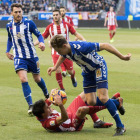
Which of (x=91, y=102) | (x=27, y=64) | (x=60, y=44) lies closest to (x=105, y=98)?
(x=91, y=102)

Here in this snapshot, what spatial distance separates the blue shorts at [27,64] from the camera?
7590 millimetres

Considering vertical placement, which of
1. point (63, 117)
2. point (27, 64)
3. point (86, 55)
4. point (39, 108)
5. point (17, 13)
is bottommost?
point (63, 117)

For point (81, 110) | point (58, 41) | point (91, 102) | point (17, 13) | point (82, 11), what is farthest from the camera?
point (82, 11)

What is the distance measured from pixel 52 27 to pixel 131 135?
18.3ft

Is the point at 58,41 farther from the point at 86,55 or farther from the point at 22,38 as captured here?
the point at 22,38

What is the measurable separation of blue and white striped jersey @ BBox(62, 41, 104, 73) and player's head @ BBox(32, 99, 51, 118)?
33.1 inches

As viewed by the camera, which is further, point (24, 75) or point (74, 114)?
point (24, 75)

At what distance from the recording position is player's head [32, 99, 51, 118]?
5543 millimetres

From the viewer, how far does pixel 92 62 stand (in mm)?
5695

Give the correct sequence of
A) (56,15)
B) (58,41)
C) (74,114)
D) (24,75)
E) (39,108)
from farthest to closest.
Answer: (56,15)
(24,75)
(74,114)
(39,108)
(58,41)

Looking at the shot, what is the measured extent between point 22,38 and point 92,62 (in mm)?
2508

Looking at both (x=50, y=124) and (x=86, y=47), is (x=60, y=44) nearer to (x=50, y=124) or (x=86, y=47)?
(x=86, y=47)

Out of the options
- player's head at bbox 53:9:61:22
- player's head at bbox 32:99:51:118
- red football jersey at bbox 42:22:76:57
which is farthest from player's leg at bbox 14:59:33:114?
red football jersey at bbox 42:22:76:57

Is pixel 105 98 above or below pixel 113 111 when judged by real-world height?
above
